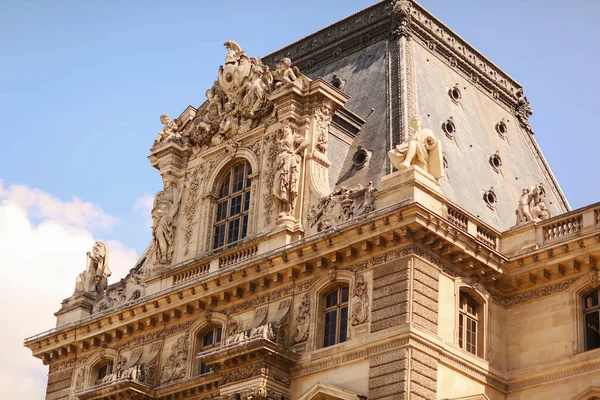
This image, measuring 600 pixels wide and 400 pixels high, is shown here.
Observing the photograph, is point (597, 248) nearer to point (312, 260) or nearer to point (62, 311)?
point (312, 260)

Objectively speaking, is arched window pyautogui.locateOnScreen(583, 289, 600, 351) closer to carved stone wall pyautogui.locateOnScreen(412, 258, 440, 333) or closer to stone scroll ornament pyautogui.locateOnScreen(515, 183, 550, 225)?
stone scroll ornament pyautogui.locateOnScreen(515, 183, 550, 225)

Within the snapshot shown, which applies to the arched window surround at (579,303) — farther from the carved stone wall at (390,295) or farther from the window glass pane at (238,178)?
the window glass pane at (238,178)

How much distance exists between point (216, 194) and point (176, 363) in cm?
631

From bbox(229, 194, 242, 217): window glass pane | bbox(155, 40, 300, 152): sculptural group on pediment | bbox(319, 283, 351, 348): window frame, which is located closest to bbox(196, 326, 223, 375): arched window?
bbox(229, 194, 242, 217): window glass pane

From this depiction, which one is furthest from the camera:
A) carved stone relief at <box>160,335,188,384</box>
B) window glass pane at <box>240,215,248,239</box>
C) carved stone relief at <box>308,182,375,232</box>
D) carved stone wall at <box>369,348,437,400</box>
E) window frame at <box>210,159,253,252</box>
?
window frame at <box>210,159,253,252</box>

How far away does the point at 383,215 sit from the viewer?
36.3 meters

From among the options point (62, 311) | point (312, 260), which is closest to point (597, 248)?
point (312, 260)

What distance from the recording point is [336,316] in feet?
123

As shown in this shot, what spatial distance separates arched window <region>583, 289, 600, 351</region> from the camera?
119ft

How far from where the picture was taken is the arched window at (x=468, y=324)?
37094 millimetres

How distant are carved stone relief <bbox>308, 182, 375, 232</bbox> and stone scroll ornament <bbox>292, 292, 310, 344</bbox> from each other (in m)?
2.41

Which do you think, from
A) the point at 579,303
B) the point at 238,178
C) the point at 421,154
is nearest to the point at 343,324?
the point at 421,154

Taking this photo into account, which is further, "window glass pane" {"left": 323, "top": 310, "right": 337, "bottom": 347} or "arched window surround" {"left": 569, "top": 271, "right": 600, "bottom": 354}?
"window glass pane" {"left": 323, "top": 310, "right": 337, "bottom": 347}

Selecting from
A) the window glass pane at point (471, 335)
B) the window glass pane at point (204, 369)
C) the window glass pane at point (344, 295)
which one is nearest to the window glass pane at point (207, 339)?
the window glass pane at point (204, 369)
